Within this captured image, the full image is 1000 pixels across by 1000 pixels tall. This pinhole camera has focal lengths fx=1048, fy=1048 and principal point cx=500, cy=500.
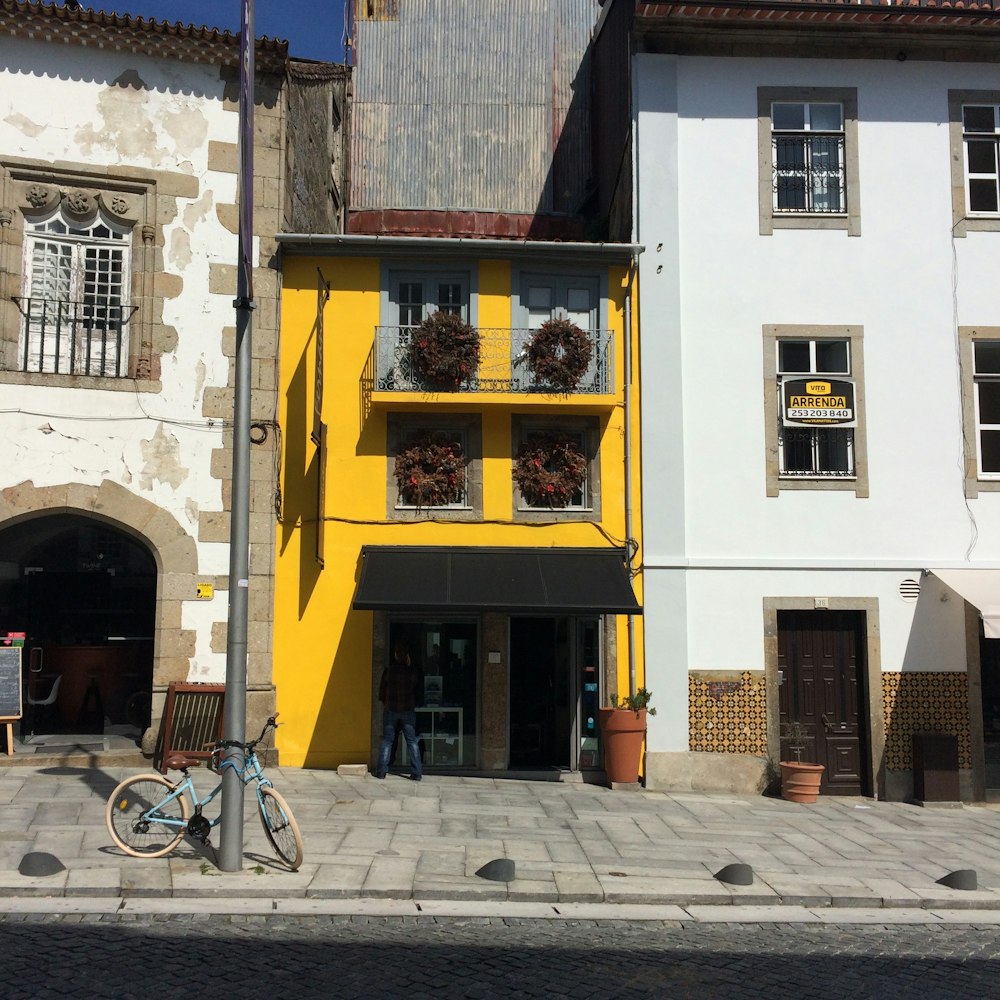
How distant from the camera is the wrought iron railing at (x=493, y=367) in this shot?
539 inches

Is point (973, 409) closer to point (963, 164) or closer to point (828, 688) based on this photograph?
point (963, 164)

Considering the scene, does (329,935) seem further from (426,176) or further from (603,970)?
(426,176)

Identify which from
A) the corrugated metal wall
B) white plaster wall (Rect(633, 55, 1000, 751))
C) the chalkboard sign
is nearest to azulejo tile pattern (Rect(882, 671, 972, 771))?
white plaster wall (Rect(633, 55, 1000, 751))

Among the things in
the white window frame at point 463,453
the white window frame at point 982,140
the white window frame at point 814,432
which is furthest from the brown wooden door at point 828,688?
A: the white window frame at point 982,140

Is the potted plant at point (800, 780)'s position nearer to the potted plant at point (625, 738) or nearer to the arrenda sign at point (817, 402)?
Result: the potted plant at point (625, 738)

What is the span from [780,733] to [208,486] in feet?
26.1

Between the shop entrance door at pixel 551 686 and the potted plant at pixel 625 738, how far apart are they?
0.57 meters

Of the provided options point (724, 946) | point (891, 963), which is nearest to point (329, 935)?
point (724, 946)

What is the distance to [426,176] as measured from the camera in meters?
21.6

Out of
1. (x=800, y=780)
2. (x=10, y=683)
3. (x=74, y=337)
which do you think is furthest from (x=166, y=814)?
(x=800, y=780)

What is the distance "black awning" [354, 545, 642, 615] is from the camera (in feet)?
40.7

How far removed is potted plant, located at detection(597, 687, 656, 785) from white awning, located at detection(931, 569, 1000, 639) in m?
4.19

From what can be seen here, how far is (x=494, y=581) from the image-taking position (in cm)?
1295

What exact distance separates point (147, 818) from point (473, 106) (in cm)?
1729
